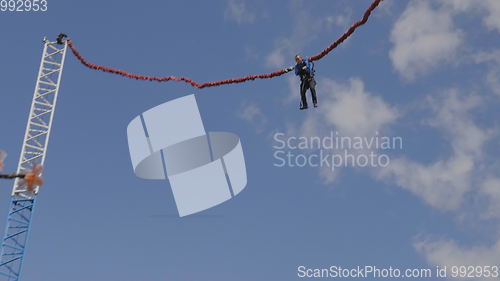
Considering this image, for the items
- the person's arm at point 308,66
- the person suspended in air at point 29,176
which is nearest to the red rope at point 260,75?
the person's arm at point 308,66

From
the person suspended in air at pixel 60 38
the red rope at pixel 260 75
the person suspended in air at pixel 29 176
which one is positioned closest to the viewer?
the person suspended in air at pixel 29 176

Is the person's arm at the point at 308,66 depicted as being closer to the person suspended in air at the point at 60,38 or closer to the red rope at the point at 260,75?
the red rope at the point at 260,75

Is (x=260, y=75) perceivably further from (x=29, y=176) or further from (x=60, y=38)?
(x=60, y=38)

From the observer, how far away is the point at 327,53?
2922 centimetres

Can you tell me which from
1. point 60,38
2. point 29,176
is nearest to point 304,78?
point 29,176

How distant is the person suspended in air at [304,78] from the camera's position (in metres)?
30.4

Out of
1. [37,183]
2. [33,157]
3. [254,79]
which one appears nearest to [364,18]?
[254,79]

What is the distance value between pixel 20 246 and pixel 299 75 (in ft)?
134

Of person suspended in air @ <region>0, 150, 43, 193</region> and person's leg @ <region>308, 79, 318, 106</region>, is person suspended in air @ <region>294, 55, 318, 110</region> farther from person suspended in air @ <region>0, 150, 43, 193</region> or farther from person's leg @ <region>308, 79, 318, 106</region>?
person suspended in air @ <region>0, 150, 43, 193</region>

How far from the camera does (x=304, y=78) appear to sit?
3102 cm

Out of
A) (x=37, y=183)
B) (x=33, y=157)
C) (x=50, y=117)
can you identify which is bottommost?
(x=37, y=183)

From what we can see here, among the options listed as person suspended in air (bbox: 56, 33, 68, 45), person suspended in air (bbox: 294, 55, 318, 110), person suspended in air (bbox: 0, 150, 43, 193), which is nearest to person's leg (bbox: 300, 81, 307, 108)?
person suspended in air (bbox: 294, 55, 318, 110)

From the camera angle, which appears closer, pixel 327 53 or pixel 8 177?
pixel 8 177

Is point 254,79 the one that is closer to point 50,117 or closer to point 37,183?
point 37,183
